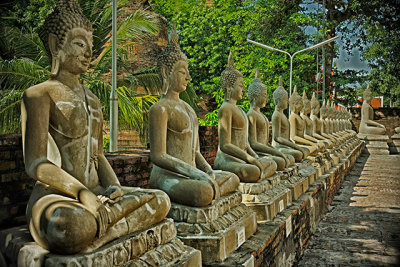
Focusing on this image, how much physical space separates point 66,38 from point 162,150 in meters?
1.28

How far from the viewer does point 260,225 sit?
463 centimetres

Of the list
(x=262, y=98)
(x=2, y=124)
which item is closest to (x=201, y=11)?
(x=2, y=124)

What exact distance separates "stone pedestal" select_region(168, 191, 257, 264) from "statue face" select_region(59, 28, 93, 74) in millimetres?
1398

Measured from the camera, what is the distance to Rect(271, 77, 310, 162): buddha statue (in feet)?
24.4

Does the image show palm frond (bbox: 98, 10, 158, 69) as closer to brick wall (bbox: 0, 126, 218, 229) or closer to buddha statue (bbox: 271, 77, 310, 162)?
buddha statue (bbox: 271, 77, 310, 162)

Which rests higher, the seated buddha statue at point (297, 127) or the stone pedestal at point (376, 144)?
the seated buddha statue at point (297, 127)

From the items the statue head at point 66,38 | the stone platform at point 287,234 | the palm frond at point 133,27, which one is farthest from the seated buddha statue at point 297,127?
the statue head at point 66,38

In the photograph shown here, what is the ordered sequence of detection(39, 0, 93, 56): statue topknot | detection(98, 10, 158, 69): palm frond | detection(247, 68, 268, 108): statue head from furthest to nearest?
detection(98, 10, 158, 69): palm frond
detection(247, 68, 268, 108): statue head
detection(39, 0, 93, 56): statue topknot

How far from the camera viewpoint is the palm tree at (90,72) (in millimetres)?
8789

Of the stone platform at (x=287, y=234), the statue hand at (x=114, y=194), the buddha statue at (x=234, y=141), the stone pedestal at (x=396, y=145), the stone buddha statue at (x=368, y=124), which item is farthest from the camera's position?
the stone buddha statue at (x=368, y=124)

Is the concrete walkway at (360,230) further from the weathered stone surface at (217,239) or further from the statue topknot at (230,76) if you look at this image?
the statue topknot at (230,76)

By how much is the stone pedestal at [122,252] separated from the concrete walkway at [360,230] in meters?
3.05

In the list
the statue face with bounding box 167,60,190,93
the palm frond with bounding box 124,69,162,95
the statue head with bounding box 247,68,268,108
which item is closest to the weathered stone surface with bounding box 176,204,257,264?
the statue face with bounding box 167,60,190,93

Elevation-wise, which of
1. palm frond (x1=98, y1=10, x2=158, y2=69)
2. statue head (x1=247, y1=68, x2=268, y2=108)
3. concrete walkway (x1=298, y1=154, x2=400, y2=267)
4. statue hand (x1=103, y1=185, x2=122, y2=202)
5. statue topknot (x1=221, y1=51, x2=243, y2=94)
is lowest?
concrete walkway (x1=298, y1=154, x2=400, y2=267)
